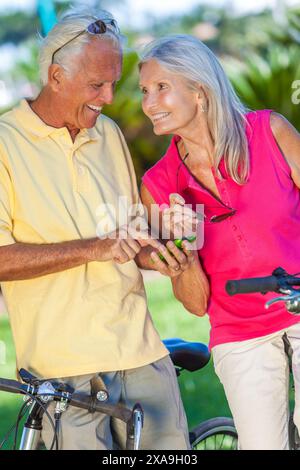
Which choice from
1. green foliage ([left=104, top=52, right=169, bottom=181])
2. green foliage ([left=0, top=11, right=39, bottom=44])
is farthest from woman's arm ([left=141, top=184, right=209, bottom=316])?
green foliage ([left=0, top=11, right=39, bottom=44])

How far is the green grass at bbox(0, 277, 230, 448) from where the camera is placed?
7832mm

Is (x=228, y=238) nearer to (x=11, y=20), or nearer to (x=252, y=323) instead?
(x=252, y=323)

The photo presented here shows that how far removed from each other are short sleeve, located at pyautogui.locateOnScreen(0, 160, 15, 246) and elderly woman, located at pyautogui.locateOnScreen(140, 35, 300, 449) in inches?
22.5

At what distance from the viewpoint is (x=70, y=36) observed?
12.8ft

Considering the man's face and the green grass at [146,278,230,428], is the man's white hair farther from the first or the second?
the green grass at [146,278,230,428]

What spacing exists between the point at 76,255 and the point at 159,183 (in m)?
0.55

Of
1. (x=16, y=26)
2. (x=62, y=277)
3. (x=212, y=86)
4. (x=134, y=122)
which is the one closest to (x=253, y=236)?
(x=212, y=86)

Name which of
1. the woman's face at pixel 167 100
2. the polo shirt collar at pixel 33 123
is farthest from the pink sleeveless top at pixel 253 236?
the polo shirt collar at pixel 33 123

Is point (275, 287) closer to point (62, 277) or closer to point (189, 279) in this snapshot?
point (189, 279)

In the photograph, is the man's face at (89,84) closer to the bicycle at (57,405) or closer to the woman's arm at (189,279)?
the woman's arm at (189,279)

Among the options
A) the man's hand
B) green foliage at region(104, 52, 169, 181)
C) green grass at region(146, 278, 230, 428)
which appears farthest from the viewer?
green foliage at region(104, 52, 169, 181)

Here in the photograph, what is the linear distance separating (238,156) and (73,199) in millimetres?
641

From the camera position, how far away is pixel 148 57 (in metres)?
3.94

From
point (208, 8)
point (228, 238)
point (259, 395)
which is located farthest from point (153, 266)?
point (208, 8)
